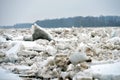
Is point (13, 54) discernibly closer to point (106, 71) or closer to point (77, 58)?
point (77, 58)

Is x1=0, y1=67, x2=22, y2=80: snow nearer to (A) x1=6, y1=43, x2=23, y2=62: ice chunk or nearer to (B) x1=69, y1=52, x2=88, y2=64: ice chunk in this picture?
(B) x1=69, y1=52, x2=88, y2=64: ice chunk

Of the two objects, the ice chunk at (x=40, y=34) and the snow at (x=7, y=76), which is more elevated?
the ice chunk at (x=40, y=34)

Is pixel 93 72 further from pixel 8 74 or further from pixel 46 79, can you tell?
pixel 8 74

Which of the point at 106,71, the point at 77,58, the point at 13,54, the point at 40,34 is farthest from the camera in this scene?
the point at 40,34

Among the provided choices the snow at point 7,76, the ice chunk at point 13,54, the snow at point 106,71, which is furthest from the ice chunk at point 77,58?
the ice chunk at point 13,54

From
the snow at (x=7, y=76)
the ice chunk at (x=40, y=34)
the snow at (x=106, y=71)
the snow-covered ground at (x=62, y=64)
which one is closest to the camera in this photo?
the snow at (x=106, y=71)

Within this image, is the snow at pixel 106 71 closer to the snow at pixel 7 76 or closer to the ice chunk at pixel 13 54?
the snow at pixel 7 76

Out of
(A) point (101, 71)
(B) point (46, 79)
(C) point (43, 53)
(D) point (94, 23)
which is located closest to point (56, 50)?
(C) point (43, 53)

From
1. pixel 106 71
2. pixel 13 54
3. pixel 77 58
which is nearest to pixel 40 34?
pixel 13 54

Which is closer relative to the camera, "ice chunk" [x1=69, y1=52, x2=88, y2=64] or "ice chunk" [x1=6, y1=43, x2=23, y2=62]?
"ice chunk" [x1=69, y1=52, x2=88, y2=64]

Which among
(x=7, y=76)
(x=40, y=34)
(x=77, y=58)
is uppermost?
(x=77, y=58)

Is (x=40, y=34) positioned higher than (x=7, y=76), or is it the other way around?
(x=40, y=34)

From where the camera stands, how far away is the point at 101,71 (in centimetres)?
470

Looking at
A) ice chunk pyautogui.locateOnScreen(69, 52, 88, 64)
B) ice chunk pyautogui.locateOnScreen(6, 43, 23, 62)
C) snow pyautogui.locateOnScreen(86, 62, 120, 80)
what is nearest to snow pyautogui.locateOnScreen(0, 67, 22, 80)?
ice chunk pyautogui.locateOnScreen(69, 52, 88, 64)
